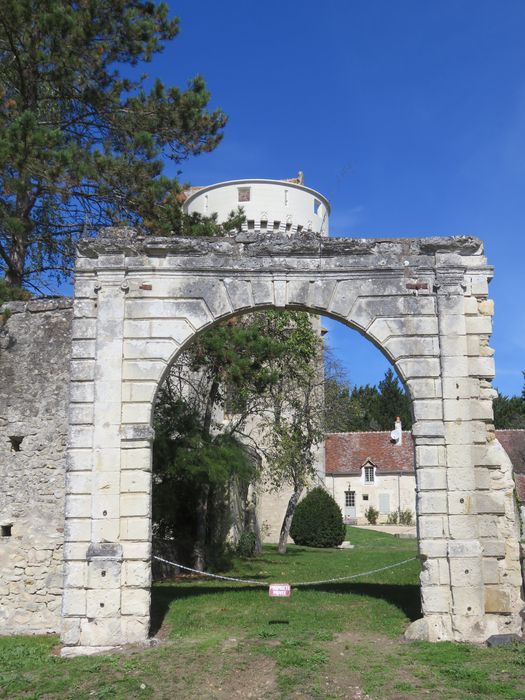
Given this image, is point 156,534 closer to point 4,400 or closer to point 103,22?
point 4,400

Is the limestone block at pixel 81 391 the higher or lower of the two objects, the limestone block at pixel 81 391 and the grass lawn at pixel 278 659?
the higher

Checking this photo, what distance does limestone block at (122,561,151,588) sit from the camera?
7.67 m

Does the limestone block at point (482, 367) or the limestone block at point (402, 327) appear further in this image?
the limestone block at point (402, 327)

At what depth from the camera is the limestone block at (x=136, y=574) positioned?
25.2 feet

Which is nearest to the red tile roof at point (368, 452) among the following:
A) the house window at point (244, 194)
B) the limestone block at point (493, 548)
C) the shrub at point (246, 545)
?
the house window at point (244, 194)

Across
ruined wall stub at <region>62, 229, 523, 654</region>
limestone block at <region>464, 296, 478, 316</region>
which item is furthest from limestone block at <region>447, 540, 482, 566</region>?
limestone block at <region>464, 296, 478, 316</region>

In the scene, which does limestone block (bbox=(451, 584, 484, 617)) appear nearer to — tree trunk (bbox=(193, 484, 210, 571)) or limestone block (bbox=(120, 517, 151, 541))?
limestone block (bbox=(120, 517, 151, 541))

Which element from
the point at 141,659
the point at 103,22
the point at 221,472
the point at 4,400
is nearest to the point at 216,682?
the point at 141,659

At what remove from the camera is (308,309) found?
8.35 meters

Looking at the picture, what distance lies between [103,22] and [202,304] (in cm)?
698

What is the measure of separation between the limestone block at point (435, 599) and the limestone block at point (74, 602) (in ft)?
12.0

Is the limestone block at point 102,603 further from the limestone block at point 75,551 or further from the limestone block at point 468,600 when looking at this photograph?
the limestone block at point 468,600

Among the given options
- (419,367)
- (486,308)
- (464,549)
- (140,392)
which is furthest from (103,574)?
(486,308)

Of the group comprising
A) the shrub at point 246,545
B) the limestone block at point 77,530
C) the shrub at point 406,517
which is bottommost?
the shrub at point 406,517
